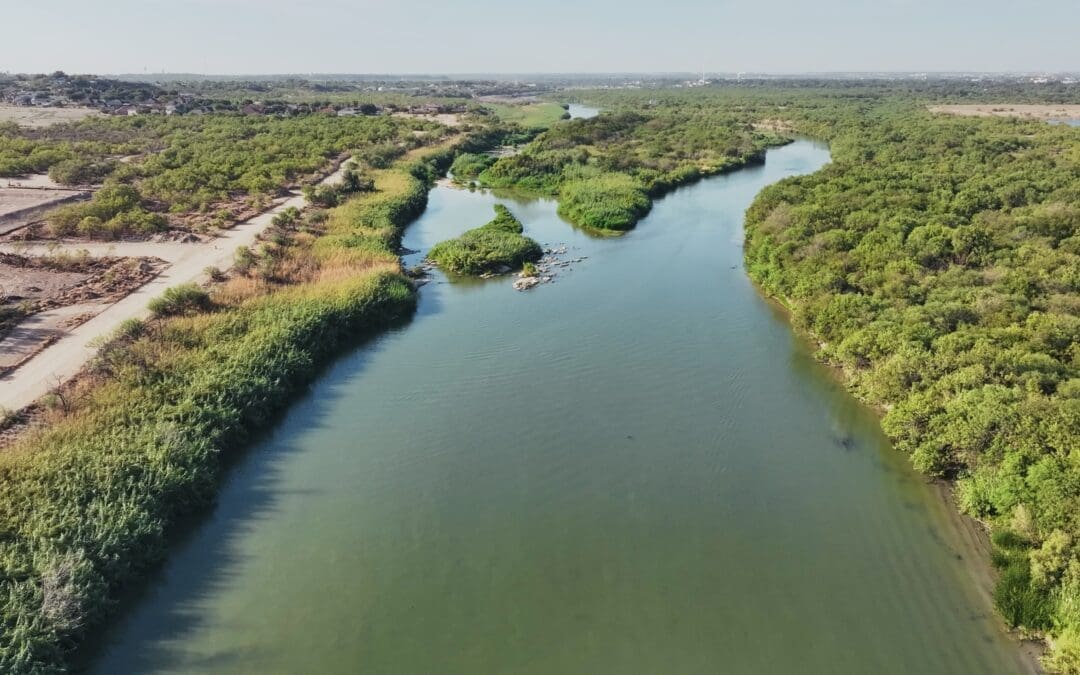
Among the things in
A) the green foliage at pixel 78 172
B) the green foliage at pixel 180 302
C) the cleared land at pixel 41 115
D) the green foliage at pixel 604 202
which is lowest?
the green foliage at pixel 180 302

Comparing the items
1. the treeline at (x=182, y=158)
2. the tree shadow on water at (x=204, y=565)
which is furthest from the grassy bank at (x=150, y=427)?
the treeline at (x=182, y=158)

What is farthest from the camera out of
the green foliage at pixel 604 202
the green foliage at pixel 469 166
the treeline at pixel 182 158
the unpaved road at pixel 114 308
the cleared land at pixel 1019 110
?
the cleared land at pixel 1019 110

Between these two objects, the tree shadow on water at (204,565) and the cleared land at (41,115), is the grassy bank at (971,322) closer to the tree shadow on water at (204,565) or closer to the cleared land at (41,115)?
the tree shadow on water at (204,565)

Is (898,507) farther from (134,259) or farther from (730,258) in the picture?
(134,259)

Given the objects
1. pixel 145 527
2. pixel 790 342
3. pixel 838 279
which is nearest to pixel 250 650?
pixel 145 527

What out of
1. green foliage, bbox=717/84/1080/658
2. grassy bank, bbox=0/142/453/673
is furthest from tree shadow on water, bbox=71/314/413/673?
green foliage, bbox=717/84/1080/658

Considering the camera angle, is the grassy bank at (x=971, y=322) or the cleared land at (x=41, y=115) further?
the cleared land at (x=41, y=115)
